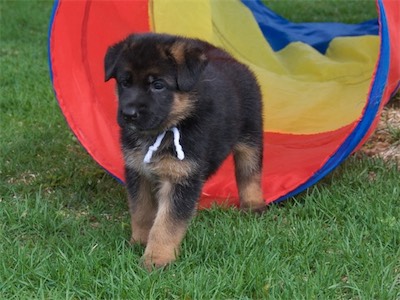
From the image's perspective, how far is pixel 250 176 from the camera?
5301 mm

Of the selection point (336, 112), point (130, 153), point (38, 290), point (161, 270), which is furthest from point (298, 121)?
point (38, 290)

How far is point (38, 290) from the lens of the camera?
12.5 feet

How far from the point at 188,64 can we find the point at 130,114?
1.38ft

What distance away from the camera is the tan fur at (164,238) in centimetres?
413

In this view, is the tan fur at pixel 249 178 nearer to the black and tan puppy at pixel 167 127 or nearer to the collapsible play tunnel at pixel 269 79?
the collapsible play tunnel at pixel 269 79

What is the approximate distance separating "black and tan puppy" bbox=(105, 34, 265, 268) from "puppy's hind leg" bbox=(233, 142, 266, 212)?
0.37 metres

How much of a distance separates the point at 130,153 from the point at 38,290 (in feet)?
3.53

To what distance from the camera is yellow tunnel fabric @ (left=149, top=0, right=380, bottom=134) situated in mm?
6932

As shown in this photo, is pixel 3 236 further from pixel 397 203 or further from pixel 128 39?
pixel 397 203

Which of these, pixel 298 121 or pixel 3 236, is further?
pixel 298 121

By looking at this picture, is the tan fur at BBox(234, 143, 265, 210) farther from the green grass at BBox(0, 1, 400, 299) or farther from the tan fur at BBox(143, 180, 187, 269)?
the tan fur at BBox(143, 180, 187, 269)

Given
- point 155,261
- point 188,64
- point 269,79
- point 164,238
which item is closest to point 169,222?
point 164,238

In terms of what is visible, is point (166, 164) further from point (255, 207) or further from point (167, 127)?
point (255, 207)

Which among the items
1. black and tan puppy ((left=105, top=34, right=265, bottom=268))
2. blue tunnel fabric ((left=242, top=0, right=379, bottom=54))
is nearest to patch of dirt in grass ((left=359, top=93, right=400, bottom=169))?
black and tan puppy ((left=105, top=34, right=265, bottom=268))
